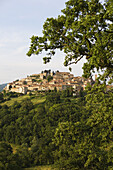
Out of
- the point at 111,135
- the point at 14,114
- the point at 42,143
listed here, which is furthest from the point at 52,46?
the point at 14,114

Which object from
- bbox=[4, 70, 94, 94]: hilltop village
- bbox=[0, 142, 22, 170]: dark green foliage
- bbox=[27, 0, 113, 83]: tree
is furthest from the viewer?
bbox=[4, 70, 94, 94]: hilltop village

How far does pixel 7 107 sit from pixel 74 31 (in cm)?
11771

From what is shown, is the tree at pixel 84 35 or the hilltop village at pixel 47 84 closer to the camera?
the tree at pixel 84 35

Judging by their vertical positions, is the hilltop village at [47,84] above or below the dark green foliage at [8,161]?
above

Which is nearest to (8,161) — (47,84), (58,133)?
(58,133)

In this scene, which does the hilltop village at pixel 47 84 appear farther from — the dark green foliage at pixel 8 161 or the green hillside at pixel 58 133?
the dark green foliage at pixel 8 161

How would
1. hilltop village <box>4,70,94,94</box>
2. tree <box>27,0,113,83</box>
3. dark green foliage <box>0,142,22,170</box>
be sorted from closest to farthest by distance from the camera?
tree <box>27,0,113,83</box>
dark green foliage <box>0,142,22,170</box>
hilltop village <box>4,70,94,94</box>

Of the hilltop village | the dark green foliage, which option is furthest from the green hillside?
the hilltop village

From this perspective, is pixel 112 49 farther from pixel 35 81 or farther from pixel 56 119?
pixel 35 81

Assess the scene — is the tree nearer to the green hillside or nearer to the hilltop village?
the green hillside

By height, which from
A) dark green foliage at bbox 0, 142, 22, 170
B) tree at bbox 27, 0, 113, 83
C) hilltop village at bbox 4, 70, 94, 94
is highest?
hilltop village at bbox 4, 70, 94, 94

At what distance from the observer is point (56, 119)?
103188 mm

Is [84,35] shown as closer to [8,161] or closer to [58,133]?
[58,133]

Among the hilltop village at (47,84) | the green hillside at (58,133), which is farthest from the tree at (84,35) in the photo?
the hilltop village at (47,84)
